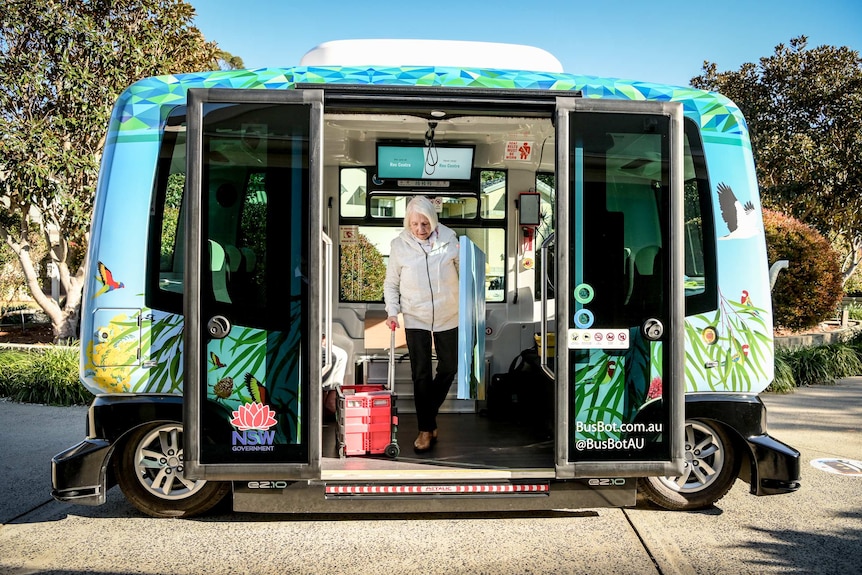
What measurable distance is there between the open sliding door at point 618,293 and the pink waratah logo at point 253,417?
1.62 meters

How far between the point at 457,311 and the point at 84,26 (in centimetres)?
850

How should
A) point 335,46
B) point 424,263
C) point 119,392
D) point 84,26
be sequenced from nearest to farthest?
point 119,392, point 335,46, point 424,263, point 84,26

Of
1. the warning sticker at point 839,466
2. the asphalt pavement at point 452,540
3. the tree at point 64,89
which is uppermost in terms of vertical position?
the tree at point 64,89

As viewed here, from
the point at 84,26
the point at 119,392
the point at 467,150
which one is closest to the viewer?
the point at 119,392

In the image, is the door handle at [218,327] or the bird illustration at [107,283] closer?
the door handle at [218,327]

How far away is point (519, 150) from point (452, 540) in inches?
146

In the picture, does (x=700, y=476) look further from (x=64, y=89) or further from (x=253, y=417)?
(x=64, y=89)

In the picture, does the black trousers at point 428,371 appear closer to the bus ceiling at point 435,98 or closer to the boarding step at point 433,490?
the boarding step at point 433,490

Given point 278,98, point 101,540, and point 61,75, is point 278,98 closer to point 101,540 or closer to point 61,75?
point 101,540

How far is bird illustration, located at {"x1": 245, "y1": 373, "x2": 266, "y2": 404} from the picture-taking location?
404 centimetres

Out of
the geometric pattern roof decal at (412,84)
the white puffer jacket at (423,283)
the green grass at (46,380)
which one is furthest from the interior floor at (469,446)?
the green grass at (46,380)

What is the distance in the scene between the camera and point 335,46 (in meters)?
4.79

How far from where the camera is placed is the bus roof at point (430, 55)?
4.75m

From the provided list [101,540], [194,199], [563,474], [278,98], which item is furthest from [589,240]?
[101,540]
